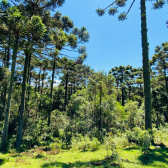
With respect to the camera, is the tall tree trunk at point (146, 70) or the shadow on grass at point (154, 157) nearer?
the shadow on grass at point (154, 157)

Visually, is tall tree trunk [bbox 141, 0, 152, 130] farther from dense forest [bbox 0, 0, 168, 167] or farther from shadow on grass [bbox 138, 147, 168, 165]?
shadow on grass [bbox 138, 147, 168, 165]

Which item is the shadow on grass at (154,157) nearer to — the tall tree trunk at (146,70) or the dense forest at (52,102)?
the dense forest at (52,102)

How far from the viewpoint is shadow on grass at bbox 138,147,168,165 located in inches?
193

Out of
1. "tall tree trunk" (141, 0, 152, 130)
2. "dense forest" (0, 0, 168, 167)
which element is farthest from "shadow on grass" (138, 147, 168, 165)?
"tall tree trunk" (141, 0, 152, 130)

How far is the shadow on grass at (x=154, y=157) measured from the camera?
16.1 feet

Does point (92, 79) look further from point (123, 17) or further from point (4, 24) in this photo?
point (4, 24)

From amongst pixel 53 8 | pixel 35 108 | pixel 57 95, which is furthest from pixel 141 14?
pixel 57 95

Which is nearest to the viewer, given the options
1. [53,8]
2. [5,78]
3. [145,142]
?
[145,142]

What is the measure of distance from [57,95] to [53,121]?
1123 cm

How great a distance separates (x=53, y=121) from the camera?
555 inches

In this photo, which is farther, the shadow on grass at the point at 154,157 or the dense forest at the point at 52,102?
the dense forest at the point at 52,102

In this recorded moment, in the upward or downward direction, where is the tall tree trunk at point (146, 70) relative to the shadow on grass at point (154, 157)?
upward

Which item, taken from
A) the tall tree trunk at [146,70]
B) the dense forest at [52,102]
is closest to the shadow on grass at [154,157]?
the dense forest at [52,102]

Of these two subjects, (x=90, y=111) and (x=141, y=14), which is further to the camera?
(x=90, y=111)
